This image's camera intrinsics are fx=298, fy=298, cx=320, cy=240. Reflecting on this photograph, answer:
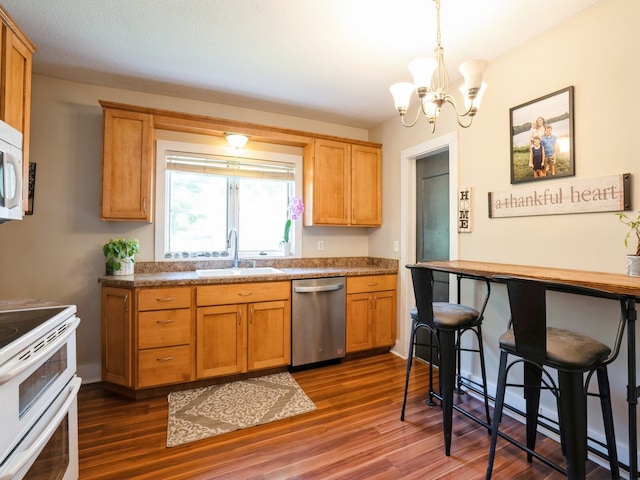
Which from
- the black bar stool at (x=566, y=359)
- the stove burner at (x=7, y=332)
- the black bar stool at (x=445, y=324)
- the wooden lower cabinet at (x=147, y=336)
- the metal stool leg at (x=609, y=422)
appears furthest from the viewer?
the wooden lower cabinet at (x=147, y=336)

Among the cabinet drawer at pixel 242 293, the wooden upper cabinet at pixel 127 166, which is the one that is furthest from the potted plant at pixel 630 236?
the wooden upper cabinet at pixel 127 166

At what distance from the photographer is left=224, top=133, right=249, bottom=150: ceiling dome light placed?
2.96 meters

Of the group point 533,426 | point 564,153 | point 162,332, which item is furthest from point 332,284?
point 564,153

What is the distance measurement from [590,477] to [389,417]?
3.64 feet

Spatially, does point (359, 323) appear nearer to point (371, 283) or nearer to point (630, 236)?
point (371, 283)

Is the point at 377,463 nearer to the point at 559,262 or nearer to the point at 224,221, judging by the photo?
the point at 559,262

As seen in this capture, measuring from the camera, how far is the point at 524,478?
160 centimetres

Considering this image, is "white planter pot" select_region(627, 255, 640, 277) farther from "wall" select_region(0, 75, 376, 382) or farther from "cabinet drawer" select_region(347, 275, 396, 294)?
"wall" select_region(0, 75, 376, 382)

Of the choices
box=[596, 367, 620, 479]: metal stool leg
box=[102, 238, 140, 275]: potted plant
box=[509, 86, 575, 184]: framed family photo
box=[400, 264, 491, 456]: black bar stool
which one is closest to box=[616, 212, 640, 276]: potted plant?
box=[509, 86, 575, 184]: framed family photo

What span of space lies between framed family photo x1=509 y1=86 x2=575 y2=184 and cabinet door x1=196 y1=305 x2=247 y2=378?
248 cm

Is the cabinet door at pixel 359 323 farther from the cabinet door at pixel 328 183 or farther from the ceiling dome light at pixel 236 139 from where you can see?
the ceiling dome light at pixel 236 139

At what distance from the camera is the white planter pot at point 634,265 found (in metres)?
1.51

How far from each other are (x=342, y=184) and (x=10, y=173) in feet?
8.84

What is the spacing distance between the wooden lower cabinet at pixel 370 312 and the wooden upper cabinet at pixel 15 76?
2.78 meters
